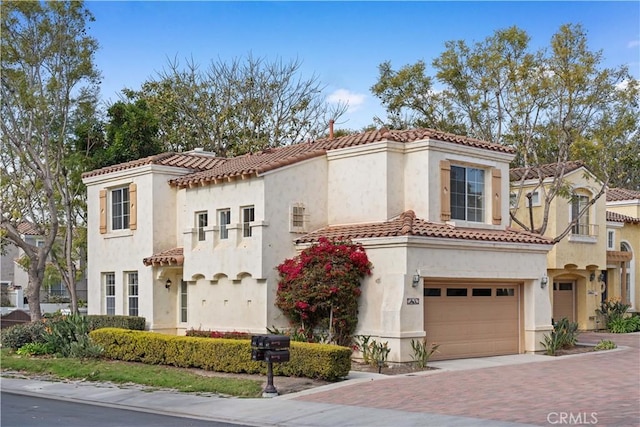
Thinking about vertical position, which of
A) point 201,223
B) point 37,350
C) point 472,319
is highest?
point 201,223

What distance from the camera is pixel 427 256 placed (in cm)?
2194

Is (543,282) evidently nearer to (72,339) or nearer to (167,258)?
(167,258)

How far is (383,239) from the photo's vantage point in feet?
72.1

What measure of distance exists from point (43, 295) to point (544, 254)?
41.4 metres

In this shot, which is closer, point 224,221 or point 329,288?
point 329,288

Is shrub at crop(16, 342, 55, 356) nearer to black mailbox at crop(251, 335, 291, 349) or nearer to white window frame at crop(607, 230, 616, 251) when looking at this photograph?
black mailbox at crop(251, 335, 291, 349)

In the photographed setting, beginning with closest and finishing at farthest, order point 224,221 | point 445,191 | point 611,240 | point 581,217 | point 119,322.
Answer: point 445,191, point 224,221, point 119,322, point 581,217, point 611,240

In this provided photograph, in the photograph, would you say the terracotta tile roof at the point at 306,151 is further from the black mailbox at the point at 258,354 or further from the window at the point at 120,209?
the black mailbox at the point at 258,354

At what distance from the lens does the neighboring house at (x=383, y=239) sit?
22125 mm

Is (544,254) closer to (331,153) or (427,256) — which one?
(427,256)

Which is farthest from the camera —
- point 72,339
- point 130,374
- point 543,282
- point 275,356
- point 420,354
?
point 72,339

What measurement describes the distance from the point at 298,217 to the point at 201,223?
3.67 metres

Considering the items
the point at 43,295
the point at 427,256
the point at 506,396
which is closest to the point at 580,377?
the point at 506,396

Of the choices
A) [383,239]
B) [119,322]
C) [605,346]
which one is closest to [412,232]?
[383,239]
